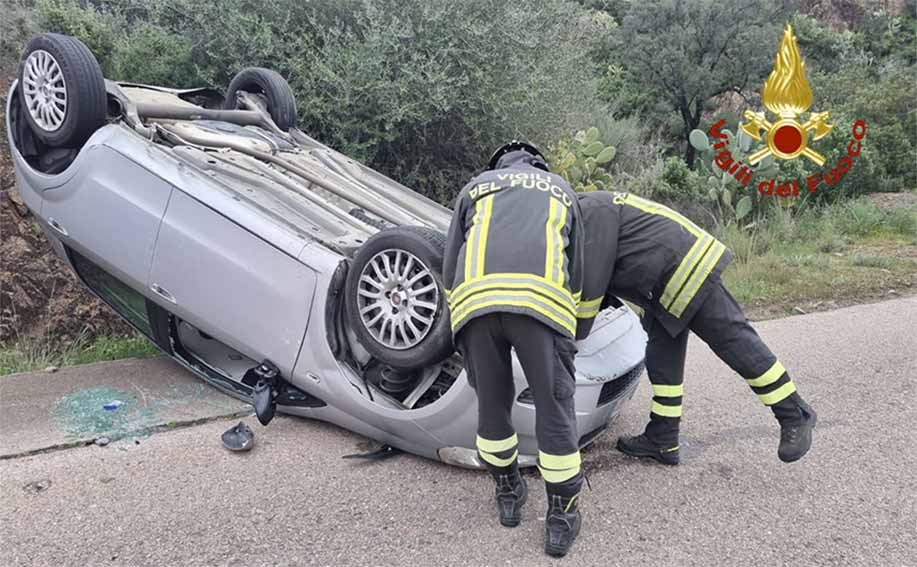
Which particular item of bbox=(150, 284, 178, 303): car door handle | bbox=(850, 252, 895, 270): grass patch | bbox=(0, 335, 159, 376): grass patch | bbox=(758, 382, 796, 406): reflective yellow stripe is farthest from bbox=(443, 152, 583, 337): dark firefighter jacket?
bbox=(850, 252, 895, 270): grass patch

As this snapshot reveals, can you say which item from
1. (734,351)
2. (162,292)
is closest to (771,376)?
(734,351)

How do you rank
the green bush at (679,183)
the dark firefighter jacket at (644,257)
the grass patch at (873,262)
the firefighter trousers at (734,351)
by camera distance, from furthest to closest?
the green bush at (679,183) → the grass patch at (873,262) → the firefighter trousers at (734,351) → the dark firefighter jacket at (644,257)

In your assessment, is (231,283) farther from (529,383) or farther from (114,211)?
(529,383)

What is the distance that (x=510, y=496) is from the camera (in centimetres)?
304

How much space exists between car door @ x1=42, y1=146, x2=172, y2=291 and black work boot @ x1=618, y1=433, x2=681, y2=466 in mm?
2499

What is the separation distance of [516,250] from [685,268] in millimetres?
837

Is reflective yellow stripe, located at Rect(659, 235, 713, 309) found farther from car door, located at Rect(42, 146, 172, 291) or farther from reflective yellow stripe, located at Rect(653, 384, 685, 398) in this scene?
car door, located at Rect(42, 146, 172, 291)

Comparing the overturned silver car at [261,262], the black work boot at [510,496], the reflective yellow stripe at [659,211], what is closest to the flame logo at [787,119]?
the overturned silver car at [261,262]

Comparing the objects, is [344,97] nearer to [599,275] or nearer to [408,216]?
[408,216]

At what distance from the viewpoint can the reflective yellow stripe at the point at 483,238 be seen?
109 inches

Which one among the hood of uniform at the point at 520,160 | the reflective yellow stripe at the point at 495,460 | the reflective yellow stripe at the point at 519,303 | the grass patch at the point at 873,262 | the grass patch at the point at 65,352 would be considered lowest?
the grass patch at the point at 873,262

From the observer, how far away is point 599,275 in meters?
3.13

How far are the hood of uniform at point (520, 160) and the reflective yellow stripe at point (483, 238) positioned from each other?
327 millimetres

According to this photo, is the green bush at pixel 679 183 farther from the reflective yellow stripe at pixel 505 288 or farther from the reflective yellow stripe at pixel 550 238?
the reflective yellow stripe at pixel 505 288
